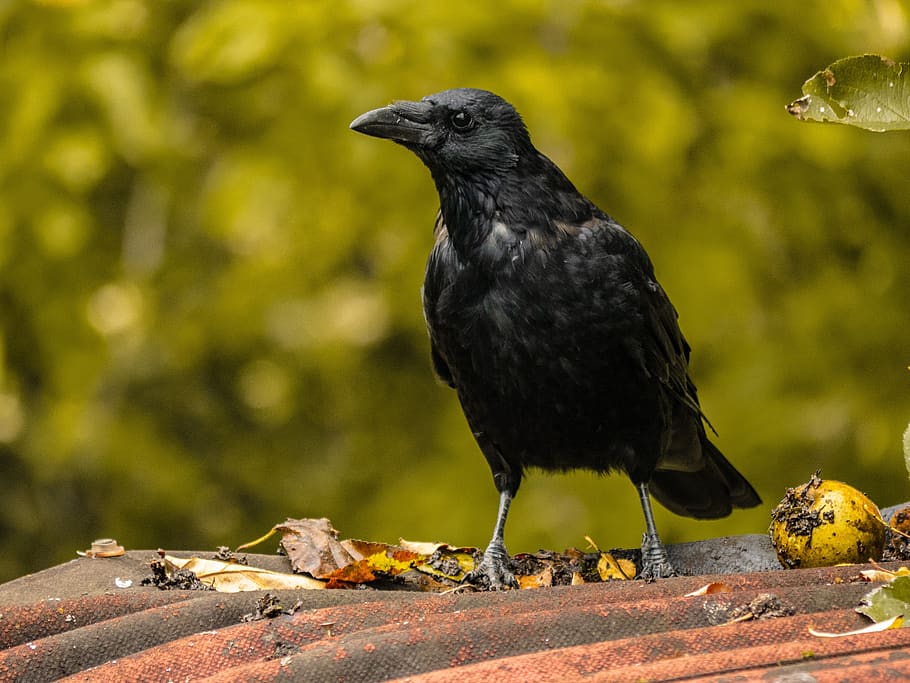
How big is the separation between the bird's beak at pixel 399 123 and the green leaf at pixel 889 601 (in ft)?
5.89

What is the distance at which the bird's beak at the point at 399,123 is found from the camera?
124 inches

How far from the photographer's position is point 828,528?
2.60 metres

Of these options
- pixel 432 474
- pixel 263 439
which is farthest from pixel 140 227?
pixel 432 474

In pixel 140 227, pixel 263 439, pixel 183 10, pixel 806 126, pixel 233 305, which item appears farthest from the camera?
pixel 263 439

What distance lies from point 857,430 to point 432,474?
5.09 ft

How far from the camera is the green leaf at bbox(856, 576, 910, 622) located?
1.85 metres

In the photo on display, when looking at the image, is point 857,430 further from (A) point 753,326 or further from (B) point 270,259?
(B) point 270,259

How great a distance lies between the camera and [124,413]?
5.03m

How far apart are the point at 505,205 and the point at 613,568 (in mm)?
992

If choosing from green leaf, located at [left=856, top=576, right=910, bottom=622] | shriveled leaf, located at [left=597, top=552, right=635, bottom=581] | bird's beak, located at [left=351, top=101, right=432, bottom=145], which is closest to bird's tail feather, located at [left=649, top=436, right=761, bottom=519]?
shriveled leaf, located at [left=597, top=552, right=635, bottom=581]

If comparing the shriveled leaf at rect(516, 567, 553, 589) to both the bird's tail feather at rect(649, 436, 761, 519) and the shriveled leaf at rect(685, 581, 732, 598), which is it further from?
the bird's tail feather at rect(649, 436, 761, 519)

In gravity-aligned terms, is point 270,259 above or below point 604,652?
above

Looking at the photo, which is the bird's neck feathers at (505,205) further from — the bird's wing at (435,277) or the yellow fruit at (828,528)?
the yellow fruit at (828,528)

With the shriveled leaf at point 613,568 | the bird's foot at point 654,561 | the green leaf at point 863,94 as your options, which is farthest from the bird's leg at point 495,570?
the green leaf at point 863,94
